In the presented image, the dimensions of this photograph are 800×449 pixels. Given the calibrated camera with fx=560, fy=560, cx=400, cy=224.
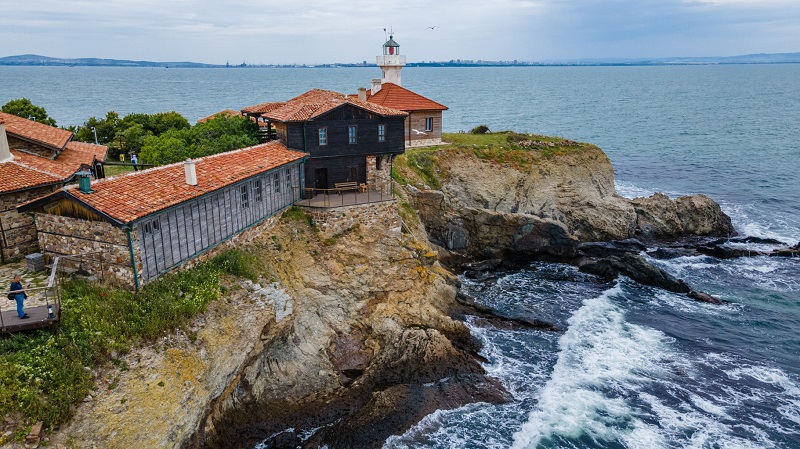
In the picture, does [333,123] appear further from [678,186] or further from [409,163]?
[678,186]

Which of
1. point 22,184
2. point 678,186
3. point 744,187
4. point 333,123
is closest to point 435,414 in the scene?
point 333,123

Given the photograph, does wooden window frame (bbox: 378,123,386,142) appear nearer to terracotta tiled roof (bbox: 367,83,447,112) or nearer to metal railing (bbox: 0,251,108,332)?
terracotta tiled roof (bbox: 367,83,447,112)

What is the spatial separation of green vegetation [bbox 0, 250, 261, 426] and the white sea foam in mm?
13483

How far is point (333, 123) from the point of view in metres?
30.3

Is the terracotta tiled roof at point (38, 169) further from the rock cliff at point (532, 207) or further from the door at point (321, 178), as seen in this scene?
the rock cliff at point (532, 207)

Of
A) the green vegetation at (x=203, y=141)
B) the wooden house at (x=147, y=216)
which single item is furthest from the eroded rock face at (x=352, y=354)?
the green vegetation at (x=203, y=141)

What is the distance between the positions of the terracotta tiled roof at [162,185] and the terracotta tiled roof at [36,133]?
24.7 feet

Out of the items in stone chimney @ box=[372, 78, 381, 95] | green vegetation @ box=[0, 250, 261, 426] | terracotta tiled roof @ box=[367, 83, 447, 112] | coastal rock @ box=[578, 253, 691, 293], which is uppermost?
stone chimney @ box=[372, 78, 381, 95]

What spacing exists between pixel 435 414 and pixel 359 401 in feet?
10.4

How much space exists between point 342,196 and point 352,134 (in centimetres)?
357

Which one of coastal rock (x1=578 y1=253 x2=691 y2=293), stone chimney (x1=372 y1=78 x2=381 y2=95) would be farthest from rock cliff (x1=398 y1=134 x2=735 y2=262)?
stone chimney (x1=372 y1=78 x2=381 y2=95)

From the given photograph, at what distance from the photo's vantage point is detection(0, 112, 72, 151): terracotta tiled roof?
25922mm

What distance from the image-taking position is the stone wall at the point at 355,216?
2920 centimetres

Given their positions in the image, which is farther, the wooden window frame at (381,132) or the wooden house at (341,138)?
the wooden window frame at (381,132)
